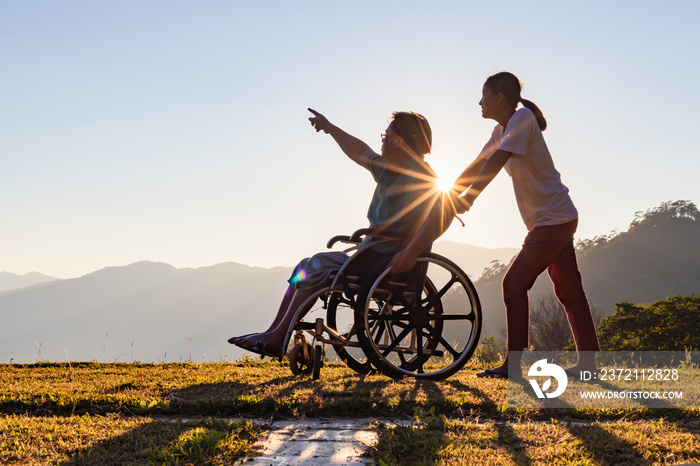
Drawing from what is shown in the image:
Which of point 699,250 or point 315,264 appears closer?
point 315,264

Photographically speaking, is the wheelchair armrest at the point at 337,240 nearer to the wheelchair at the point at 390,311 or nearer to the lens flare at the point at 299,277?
the wheelchair at the point at 390,311

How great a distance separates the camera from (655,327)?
26.6 ft

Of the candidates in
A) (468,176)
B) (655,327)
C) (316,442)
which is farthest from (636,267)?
(316,442)

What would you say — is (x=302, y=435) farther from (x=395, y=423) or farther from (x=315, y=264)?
(x=315, y=264)

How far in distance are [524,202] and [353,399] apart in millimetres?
1738

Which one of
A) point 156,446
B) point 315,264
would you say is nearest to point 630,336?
point 315,264

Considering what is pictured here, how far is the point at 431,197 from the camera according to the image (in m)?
4.00

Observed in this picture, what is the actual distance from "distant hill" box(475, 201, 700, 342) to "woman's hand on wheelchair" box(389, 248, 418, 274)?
3737cm

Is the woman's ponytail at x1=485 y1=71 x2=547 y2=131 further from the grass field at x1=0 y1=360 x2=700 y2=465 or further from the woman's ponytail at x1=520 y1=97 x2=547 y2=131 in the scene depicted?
the grass field at x1=0 y1=360 x2=700 y2=465

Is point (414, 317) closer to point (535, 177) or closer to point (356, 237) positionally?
point (356, 237)

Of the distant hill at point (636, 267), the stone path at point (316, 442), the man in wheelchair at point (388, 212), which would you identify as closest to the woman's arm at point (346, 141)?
the man in wheelchair at point (388, 212)

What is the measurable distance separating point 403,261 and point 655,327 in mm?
5979

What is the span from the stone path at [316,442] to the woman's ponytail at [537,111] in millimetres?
2240

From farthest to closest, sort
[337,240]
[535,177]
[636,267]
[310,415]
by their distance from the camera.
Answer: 1. [636,267]
2. [337,240]
3. [535,177]
4. [310,415]
